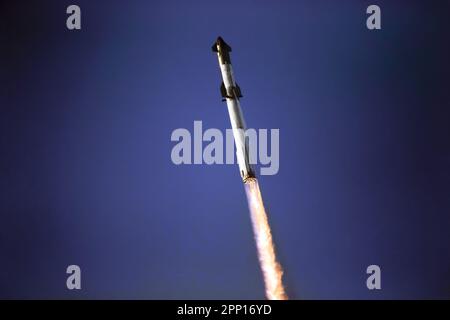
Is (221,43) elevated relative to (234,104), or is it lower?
elevated

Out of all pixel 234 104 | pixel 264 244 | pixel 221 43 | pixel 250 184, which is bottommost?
pixel 264 244

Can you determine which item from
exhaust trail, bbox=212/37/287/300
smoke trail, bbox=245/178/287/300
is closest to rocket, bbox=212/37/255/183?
exhaust trail, bbox=212/37/287/300

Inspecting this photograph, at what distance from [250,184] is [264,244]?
1.81ft

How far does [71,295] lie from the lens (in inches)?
239

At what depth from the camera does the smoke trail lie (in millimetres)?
6246

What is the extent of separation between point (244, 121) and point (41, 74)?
5.80 ft

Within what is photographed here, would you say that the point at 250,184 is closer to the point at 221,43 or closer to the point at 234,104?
the point at 234,104

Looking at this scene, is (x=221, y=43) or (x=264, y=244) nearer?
(x=221, y=43)

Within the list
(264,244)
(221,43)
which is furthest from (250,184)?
(221,43)

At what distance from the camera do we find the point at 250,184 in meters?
6.28

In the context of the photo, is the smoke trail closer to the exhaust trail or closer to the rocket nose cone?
the exhaust trail
